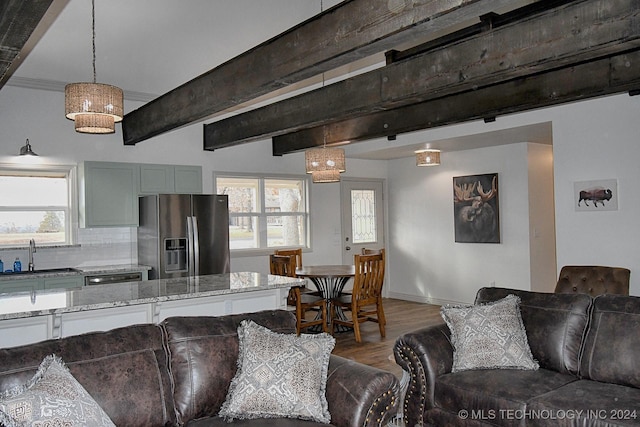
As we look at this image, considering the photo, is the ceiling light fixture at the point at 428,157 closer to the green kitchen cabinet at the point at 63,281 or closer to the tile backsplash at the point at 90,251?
the tile backsplash at the point at 90,251

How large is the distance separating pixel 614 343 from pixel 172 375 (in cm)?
243

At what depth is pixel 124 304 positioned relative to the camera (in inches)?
128

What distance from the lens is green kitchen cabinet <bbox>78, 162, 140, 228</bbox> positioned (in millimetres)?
5816

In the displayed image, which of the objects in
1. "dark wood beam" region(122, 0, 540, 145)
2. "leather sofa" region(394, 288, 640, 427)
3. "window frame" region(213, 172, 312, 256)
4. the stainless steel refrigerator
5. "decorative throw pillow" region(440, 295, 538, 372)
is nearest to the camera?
"dark wood beam" region(122, 0, 540, 145)

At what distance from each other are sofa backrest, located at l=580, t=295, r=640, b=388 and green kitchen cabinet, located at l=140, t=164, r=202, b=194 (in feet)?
16.2

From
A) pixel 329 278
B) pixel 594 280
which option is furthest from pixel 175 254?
pixel 594 280

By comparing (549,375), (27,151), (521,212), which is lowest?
(549,375)

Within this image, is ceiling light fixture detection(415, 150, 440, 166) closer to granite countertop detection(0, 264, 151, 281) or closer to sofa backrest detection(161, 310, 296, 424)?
granite countertop detection(0, 264, 151, 281)

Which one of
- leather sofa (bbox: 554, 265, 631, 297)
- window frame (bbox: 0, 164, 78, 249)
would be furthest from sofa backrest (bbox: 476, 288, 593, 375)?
window frame (bbox: 0, 164, 78, 249)

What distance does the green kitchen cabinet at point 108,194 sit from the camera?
5.82 metres

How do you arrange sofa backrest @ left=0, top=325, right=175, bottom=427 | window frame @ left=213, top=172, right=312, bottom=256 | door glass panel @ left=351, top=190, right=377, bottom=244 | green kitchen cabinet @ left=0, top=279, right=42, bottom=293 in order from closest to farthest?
sofa backrest @ left=0, top=325, right=175, bottom=427 < green kitchen cabinet @ left=0, top=279, right=42, bottom=293 < window frame @ left=213, top=172, right=312, bottom=256 < door glass panel @ left=351, top=190, right=377, bottom=244

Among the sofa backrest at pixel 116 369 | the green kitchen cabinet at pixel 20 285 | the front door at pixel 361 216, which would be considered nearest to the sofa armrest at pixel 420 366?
the sofa backrest at pixel 116 369

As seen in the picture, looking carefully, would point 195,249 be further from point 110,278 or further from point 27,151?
point 27,151

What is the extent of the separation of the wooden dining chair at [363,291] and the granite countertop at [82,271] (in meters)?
2.33
